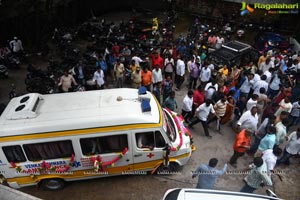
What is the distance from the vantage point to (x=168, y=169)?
837cm

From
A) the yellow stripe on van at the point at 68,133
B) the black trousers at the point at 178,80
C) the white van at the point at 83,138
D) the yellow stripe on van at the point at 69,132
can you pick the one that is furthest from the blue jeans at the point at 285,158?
the black trousers at the point at 178,80

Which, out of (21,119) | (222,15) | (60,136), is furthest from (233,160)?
(222,15)

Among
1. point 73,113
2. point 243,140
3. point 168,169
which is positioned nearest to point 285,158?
point 243,140

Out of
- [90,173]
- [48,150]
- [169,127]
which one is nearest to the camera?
[48,150]

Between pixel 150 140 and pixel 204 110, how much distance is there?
2596mm

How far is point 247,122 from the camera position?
874 centimetres

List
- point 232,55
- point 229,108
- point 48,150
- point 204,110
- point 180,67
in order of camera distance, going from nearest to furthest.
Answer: point 48,150, point 204,110, point 229,108, point 180,67, point 232,55

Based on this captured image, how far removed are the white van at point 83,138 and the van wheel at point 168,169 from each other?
0.71ft

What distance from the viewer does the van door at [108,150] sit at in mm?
7164

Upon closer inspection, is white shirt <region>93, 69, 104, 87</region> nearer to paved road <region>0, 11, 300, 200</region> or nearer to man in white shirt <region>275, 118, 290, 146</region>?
paved road <region>0, 11, 300, 200</region>

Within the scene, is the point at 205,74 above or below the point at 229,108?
above

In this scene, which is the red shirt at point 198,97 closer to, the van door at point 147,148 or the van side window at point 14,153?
the van door at point 147,148

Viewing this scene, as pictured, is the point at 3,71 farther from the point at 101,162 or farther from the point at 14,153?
the point at 101,162

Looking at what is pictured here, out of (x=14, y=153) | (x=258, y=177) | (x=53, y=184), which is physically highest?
(x=14, y=153)
